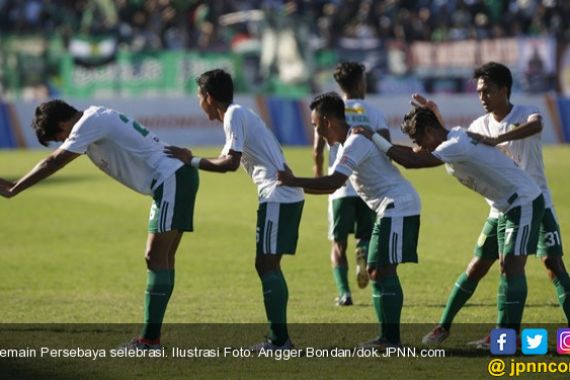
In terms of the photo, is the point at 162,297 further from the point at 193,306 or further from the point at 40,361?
the point at 193,306

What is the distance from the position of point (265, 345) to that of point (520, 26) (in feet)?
114

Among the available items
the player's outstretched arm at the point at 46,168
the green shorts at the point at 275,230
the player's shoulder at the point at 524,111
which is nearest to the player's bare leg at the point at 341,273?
the green shorts at the point at 275,230

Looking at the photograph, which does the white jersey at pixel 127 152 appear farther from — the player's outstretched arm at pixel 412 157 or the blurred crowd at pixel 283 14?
the blurred crowd at pixel 283 14

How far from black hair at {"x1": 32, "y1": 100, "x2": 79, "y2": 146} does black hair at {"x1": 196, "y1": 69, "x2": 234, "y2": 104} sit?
1.05m

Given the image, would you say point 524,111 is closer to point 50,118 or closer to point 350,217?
point 350,217

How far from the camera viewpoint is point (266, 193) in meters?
9.05

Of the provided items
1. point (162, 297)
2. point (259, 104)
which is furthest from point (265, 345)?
point (259, 104)

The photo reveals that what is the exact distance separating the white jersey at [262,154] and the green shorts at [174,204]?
1.41ft

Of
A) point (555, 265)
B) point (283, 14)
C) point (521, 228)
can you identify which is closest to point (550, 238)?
point (555, 265)

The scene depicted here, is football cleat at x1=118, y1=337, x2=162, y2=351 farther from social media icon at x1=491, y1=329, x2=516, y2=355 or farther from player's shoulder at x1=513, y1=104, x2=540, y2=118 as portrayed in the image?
player's shoulder at x1=513, y1=104, x2=540, y2=118

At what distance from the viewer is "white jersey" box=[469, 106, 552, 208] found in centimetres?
941

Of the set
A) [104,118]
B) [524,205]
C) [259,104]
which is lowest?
[259,104]

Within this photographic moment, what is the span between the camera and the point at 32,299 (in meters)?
11.9

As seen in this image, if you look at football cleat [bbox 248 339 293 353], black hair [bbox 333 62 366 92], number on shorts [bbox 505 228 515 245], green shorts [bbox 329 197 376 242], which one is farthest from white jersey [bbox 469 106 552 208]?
green shorts [bbox 329 197 376 242]
